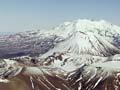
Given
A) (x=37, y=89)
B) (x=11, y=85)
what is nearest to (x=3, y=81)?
(x=11, y=85)

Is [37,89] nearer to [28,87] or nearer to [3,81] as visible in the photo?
[28,87]

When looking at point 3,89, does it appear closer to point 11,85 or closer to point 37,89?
point 11,85

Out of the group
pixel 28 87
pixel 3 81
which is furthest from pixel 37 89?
pixel 3 81

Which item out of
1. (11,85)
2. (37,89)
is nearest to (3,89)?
(11,85)
